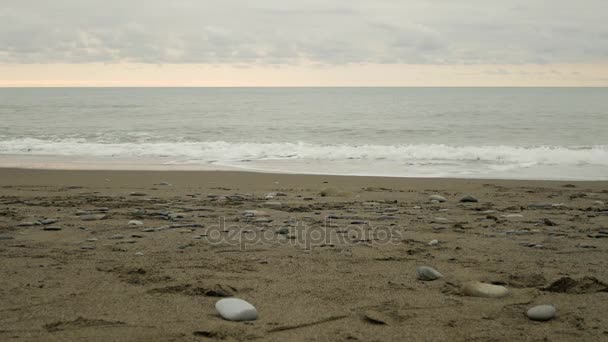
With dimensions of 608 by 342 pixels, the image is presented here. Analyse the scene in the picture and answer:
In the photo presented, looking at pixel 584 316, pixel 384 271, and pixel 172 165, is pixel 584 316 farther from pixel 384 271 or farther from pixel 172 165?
pixel 172 165

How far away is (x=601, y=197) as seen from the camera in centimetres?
877

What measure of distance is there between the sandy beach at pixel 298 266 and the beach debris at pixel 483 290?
0.06 m

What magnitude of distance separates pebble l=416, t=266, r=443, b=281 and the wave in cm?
1167

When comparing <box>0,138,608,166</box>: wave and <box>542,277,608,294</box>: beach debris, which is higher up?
<box>0,138,608,166</box>: wave

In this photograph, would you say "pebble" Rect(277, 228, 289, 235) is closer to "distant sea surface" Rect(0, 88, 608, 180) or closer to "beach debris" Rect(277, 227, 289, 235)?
"beach debris" Rect(277, 227, 289, 235)

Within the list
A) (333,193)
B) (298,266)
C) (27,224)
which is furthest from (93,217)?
(333,193)

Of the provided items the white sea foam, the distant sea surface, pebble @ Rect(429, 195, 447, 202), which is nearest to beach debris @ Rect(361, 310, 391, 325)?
pebble @ Rect(429, 195, 447, 202)

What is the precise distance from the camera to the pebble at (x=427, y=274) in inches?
158

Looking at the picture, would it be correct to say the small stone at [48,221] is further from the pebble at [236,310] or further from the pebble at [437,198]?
the pebble at [437,198]

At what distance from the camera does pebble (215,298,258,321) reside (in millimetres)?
3174

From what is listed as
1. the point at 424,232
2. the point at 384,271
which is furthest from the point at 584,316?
the point at 424,232

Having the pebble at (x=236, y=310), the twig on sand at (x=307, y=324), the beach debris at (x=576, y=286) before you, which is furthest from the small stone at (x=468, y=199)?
the pebble at (x=236, y=310)

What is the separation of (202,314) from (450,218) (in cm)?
399

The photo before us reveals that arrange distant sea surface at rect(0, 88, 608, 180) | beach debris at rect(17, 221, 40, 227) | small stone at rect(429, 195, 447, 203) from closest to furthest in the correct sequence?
beach debris at rect(17, 221, 40, 227) → small stone at rect(429, 195, 447, 203) → distant sea surface at rect(0, 88, 608, 180)
